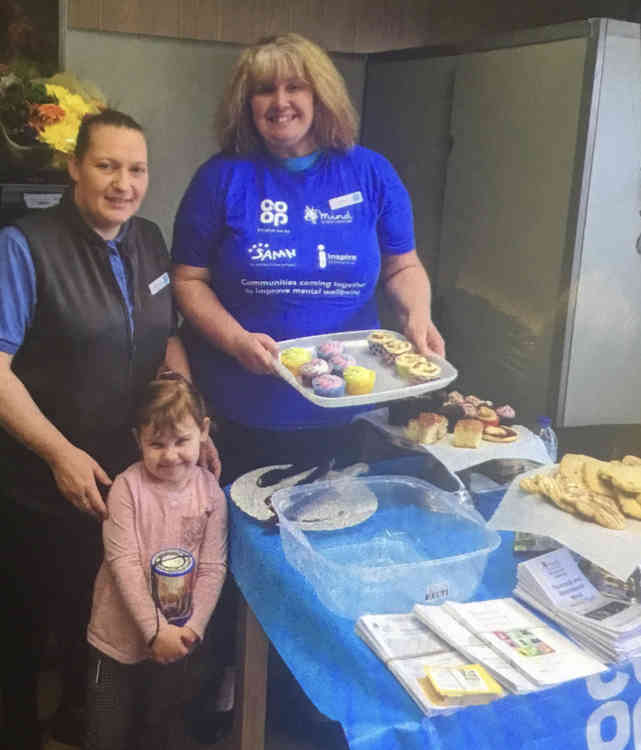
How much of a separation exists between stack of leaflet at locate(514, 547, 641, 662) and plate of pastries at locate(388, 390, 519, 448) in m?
0.26

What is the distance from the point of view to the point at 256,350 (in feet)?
4.11

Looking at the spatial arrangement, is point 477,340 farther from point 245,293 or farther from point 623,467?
point 245,293

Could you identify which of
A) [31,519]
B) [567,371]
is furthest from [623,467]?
[31,519]

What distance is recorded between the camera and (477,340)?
4.87 ft

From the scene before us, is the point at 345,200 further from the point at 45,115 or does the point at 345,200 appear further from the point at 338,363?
the point at 45,115

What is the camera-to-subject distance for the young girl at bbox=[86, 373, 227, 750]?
1.15 meters

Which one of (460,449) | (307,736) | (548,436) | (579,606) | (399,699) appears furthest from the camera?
(307,736)

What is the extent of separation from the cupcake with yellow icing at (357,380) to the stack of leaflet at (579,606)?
0.34 m

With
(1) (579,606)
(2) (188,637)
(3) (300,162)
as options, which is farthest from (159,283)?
(1) (579,606)

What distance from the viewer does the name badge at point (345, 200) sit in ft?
4.06

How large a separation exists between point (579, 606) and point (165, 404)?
2.04 feet

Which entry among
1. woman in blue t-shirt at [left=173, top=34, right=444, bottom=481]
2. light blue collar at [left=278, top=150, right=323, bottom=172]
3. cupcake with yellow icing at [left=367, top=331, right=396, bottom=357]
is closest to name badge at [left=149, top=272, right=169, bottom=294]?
woman in blue t-shirt at [left=173, top=34, right=444, bottom=481]

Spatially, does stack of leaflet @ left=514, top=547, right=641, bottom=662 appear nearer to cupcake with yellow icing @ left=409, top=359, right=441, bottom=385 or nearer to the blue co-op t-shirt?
cupcake with yellow icing @ left=409, top=359, right=441, bottom=385

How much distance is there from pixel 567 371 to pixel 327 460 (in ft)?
1.68
